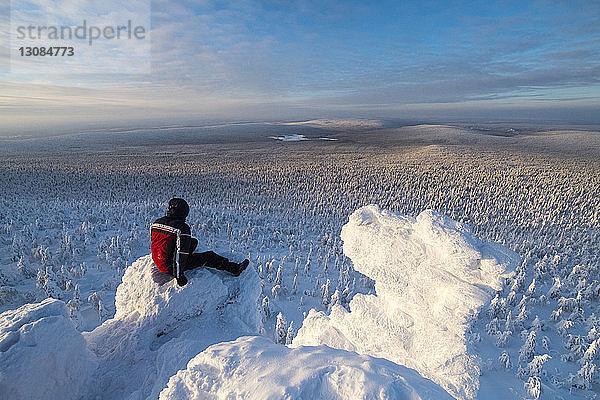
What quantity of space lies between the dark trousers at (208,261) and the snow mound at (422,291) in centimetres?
237

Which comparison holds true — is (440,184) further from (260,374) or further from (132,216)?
(260,374)

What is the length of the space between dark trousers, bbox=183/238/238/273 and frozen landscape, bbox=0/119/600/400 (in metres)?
0.14

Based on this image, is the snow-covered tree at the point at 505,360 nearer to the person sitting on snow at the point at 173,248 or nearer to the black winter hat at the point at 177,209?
the person sitting on snow at the point at 173,248

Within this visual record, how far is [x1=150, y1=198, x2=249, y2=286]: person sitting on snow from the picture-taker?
3492mm

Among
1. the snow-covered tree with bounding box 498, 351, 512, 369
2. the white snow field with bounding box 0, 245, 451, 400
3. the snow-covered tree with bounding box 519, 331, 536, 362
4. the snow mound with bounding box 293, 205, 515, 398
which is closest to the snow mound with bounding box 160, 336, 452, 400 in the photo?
the white snow field with bounding box 0, 245, 451, 400

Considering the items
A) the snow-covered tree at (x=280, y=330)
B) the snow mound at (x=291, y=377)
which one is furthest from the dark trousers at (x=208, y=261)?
the snow-covered tree at (x=280, y=330)

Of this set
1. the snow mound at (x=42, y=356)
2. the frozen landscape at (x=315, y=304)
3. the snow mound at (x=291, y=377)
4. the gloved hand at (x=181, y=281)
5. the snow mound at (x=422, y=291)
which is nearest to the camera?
the snow mound at (x=291, y=377)

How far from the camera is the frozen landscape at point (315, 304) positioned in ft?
7.32

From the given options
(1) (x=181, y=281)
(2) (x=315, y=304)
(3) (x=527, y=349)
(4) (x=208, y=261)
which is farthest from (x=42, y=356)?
(3) (x=527, y=349)

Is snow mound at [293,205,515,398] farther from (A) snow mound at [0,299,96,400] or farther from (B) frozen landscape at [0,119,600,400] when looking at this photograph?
(A) snow mound at [0,299,96,400]

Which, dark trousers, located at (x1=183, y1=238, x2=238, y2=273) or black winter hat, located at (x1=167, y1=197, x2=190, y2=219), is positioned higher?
black winter hat, located at (x1=167, y1=197, x2=190, y2=219)

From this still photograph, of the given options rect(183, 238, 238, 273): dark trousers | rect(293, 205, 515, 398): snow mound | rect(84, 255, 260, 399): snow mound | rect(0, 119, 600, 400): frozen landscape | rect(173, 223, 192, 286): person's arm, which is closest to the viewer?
rect(0, 119, 600, 400): frozen landscape

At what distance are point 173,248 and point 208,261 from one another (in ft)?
1.92

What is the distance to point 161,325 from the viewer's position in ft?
11.8
